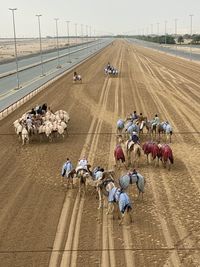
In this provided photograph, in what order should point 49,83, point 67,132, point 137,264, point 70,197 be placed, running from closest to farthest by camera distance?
point 137,264, point 70,197, point 67,132, point 49,83

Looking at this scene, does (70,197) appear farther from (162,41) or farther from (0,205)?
(162,41)

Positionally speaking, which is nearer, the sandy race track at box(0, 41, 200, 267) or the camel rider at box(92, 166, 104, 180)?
the sandy race track at box(0, 41, 200, 267)

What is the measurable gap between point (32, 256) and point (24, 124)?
41.6ft

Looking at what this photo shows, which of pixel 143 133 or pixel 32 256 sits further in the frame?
pixel 143 133

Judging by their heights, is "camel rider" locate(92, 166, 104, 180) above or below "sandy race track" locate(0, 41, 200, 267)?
above

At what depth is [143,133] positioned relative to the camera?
2458cm

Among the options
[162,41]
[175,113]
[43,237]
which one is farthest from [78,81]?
[162,41]

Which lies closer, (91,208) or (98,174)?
(91,208)

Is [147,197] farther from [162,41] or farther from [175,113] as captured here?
[162,41]

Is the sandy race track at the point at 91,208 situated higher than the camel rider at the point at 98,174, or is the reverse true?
the camel rider at the point at 98,174

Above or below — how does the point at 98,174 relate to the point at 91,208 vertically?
above

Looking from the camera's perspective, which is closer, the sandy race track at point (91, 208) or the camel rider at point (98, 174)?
the sandy race track at point (91, 208)

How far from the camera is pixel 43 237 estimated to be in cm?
1277

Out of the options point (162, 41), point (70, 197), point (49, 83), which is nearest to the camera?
point (70, 197)
